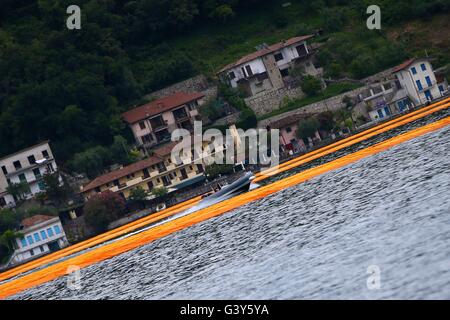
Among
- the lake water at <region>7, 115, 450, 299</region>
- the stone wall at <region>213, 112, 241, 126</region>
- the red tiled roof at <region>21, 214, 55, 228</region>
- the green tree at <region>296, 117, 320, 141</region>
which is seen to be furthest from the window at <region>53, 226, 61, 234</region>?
the lake water at <region>7, 115, 450, 299</region>

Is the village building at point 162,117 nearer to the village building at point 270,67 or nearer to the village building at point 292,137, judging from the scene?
the village building at point 270,67

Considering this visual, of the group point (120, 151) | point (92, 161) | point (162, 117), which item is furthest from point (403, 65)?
point (92, 161)

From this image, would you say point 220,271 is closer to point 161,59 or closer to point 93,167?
point 93,167

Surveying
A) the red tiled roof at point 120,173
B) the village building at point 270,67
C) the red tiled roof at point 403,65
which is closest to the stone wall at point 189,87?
the village building at point 270,67

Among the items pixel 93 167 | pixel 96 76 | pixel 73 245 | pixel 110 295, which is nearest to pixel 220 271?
pixel 110 295

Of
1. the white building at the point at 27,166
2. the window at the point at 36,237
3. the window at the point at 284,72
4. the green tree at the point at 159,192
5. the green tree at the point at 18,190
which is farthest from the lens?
the window at the point at 284,72

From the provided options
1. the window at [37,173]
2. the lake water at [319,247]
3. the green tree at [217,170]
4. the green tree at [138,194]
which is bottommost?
the lake water at [319,247]
